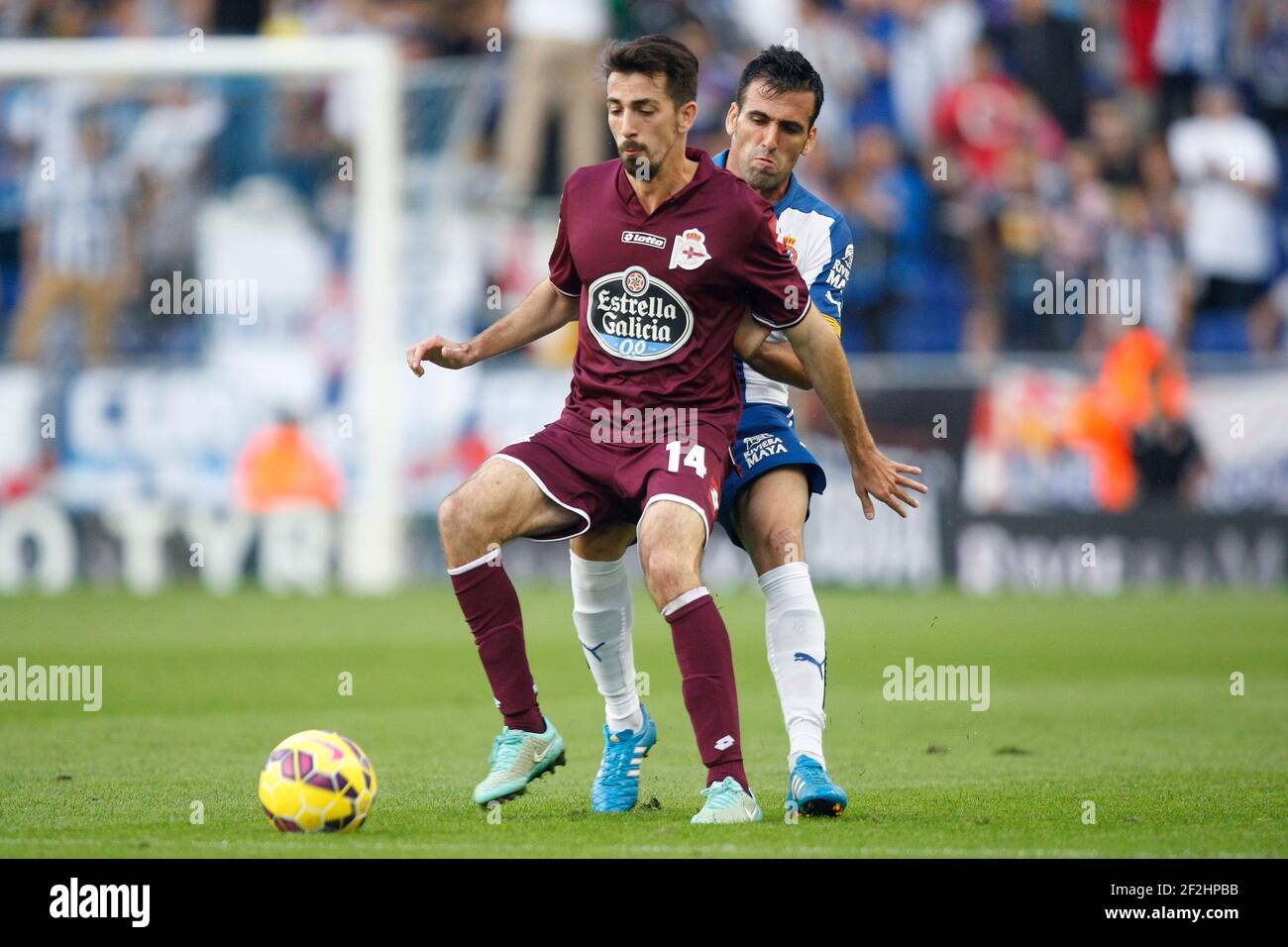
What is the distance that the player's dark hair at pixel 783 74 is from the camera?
665 centimetres

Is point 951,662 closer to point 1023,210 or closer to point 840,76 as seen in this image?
point 1023,210

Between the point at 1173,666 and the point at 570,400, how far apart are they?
6.30m

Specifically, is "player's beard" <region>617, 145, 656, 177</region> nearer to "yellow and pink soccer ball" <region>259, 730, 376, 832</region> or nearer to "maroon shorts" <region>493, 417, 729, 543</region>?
"maroon shorts" <region>493, 417, 729, 543</region>

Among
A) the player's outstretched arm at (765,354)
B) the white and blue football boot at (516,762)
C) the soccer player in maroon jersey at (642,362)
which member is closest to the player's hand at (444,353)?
the soccer player in maroon jersey at (642,362)

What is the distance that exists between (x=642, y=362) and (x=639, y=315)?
0.15m

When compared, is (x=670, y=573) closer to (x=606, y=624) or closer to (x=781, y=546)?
(x=781, y=546)

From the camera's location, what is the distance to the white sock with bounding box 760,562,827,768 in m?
6.52

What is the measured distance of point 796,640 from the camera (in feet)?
21.5

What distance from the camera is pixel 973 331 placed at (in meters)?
18.8

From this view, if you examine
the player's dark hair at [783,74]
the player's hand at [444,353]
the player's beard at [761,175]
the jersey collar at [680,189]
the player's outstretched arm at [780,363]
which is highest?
the player's dark hair at [783,74]

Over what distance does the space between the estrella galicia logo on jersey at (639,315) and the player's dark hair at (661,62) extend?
60 centimetres

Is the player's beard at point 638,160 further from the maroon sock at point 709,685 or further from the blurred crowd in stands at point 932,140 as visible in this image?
the blurred crowd in stands at point 932,140

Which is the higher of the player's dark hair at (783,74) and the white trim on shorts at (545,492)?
the player's dark hair at (783,74)
